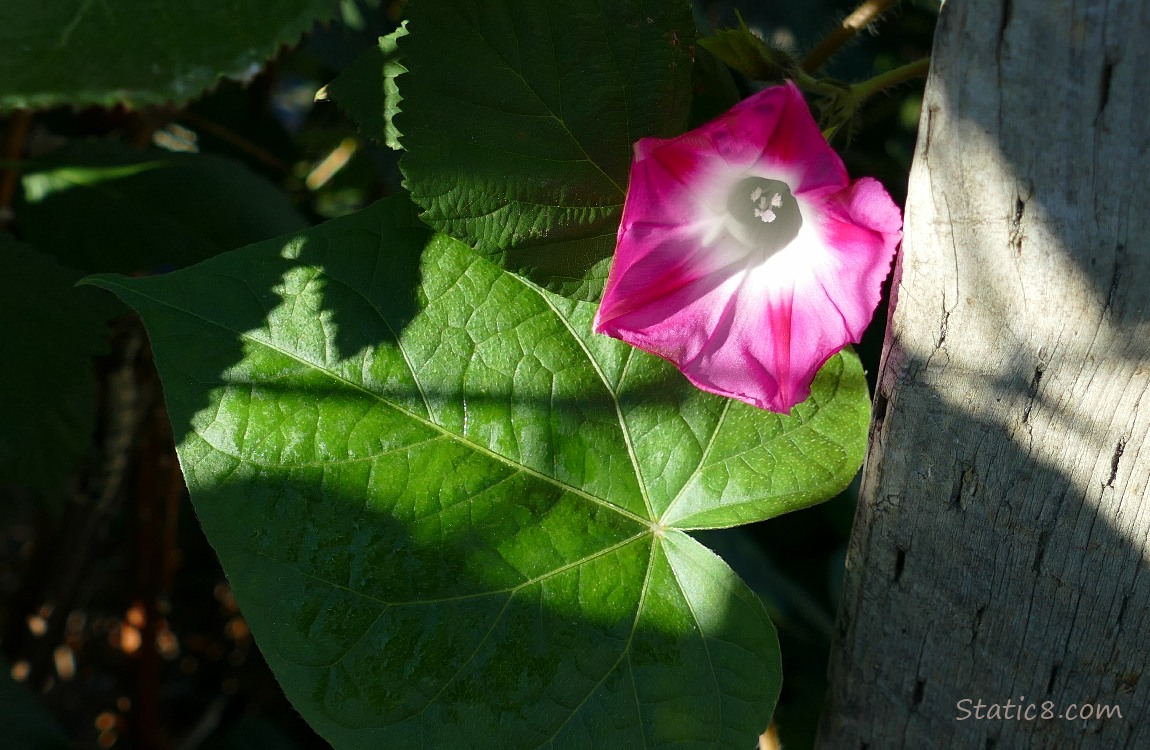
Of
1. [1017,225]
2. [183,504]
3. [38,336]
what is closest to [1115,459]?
[1017,225]

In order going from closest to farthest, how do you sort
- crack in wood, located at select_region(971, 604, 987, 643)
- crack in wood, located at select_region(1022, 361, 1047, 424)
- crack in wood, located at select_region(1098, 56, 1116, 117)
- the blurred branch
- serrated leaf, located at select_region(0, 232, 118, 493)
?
crack in wood, located at select_region(1098, 56, 1116, 117), crack in wood, located at select_region(1022, 361, 1047, 424), crack in wood, located at select_region(971, 604, 987, 643), serrated leaf, located at select_region(0, 232, 118, 493), the blurred branch

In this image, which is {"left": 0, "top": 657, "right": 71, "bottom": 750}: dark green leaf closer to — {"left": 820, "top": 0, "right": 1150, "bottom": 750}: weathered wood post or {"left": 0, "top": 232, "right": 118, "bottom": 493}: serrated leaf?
{"left": 0, "top": 232, "right": 118, "bottom": 493}: serrated leaf

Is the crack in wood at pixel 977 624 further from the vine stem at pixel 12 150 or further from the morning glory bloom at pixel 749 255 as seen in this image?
the vine stem at pixel 12 150

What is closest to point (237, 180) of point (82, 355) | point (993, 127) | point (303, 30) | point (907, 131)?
point (82, 355)

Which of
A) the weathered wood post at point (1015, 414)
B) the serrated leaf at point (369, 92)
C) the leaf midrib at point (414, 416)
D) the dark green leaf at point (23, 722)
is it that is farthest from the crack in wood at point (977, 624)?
the dark green leaf at point (23, 722)

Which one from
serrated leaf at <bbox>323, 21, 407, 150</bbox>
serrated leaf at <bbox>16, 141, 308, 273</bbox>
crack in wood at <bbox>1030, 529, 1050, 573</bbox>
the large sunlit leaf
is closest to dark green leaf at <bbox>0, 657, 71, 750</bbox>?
serrated leaf at <bbox>16, 141, 308, 273</bbox>

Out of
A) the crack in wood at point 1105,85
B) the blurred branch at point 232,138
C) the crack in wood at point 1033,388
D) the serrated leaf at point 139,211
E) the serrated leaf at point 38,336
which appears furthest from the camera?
the blurred branch at point 232,138
